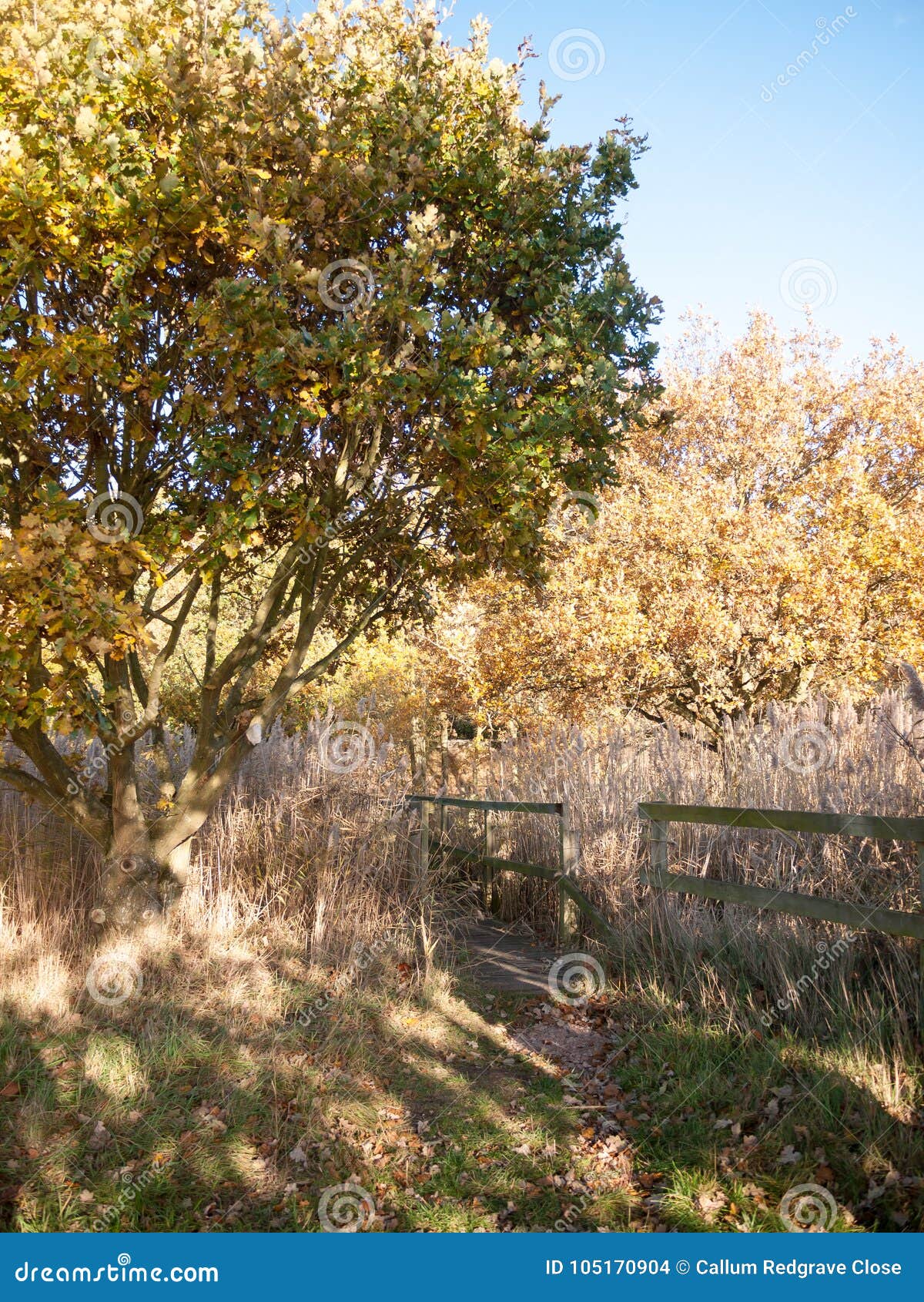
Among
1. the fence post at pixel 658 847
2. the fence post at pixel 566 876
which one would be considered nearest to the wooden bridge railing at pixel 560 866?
the fence post at pixel 566 876

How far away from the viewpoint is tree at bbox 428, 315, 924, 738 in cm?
1344

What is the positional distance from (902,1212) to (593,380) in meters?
4.42

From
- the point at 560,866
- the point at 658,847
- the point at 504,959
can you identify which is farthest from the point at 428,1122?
the point at 560,866

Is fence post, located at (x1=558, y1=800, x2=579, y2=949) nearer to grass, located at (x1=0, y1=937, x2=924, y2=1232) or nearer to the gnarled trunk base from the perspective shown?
grass, located at (x1=0, y1=937, x2=924, y2=1232)

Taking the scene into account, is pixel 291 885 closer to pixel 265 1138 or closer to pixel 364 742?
pixel 364 742

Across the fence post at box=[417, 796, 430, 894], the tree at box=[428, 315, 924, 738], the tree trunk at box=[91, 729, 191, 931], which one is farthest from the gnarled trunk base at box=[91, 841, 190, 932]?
the tree at box=[428, 315, 924, 738]

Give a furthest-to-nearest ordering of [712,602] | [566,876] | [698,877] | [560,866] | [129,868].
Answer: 1. [712,602]
2. [560,866]
3. [566,876]
4. [129,868]
5. [698,877]

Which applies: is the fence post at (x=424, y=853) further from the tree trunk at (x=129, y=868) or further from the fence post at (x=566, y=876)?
the tree trunk at (x=129, y=868)

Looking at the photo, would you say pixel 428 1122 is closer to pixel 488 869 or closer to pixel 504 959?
pixel 504 959

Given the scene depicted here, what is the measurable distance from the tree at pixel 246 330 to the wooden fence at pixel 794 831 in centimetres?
211

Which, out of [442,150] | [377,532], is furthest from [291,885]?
[442,150]

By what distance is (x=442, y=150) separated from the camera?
5.78 meters

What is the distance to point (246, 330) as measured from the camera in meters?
5.09

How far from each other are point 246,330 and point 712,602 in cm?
959
